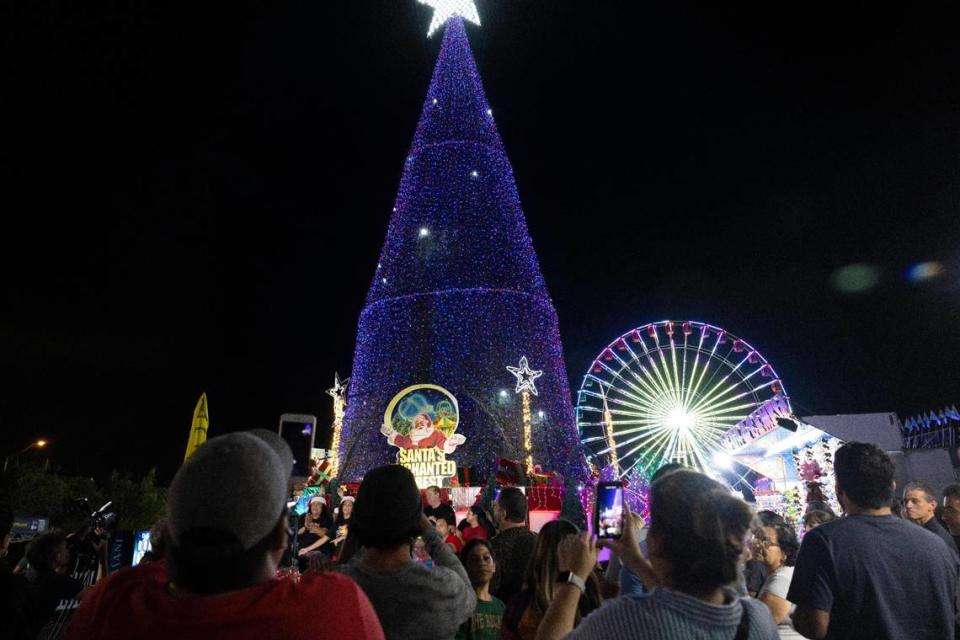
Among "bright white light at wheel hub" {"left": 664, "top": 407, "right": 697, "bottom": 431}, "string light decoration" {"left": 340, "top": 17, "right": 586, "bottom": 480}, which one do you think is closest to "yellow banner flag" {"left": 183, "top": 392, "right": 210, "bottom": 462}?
"string light decoration" {"left": 340, "top": 17, "right": 586, "bottom": 480}

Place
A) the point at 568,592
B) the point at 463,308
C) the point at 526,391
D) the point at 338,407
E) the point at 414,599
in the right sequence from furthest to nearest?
1. the point at 338,407
2. the point at 463,308
3. the point at 526,391
4. the point at 414,599
5. the point at 568,592

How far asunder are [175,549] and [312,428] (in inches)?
1104

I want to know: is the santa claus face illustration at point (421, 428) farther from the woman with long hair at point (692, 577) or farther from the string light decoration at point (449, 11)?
the woman with long hair at point (692, 577)

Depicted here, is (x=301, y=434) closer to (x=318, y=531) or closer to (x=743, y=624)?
(x=318, y=531)

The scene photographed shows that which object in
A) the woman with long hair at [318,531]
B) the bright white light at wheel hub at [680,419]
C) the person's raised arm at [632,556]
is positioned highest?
the bright white light at wheel hub at [680,419]

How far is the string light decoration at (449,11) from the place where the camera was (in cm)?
2394

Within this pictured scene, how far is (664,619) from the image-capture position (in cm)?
159

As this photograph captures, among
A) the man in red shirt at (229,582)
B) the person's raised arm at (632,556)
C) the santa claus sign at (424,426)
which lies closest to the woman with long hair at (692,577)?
the person's raised arm at (632,556)

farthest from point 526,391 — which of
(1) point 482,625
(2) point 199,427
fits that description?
(1) point 482,625

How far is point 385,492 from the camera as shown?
7.66 ft

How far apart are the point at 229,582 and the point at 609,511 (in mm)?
2023

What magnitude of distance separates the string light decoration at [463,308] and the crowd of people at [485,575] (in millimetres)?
18656

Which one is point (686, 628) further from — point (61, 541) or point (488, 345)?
point (488, 345)

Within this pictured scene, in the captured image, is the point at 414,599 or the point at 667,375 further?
the point at 667,375
